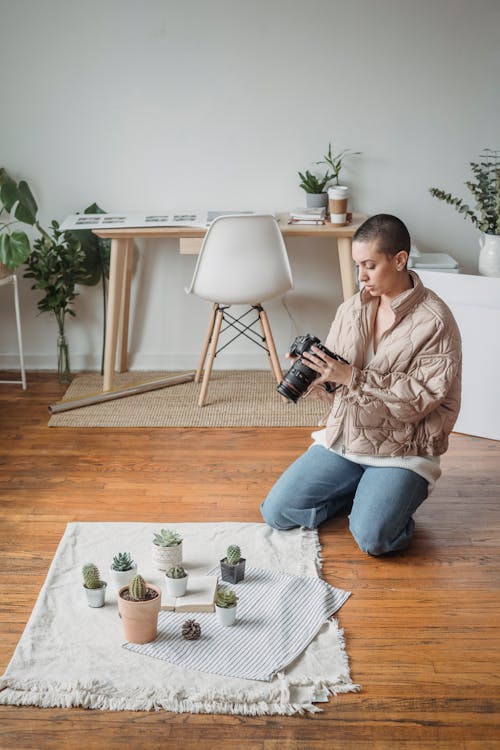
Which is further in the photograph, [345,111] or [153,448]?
[345,111]

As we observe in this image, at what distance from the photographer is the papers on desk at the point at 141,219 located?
3874 millimetres

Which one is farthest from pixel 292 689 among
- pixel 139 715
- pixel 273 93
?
pixel 273 93

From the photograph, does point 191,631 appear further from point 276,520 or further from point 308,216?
point 308,216

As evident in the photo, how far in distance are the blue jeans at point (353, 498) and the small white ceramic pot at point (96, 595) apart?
24.4 inches

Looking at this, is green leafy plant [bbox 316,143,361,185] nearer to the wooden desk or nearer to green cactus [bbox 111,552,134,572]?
the wooden desk

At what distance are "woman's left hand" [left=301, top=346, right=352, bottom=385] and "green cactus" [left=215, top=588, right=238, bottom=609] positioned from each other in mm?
641

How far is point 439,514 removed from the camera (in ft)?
9.62

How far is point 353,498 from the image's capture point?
2939 mm

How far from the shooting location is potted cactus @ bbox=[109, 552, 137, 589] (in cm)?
247

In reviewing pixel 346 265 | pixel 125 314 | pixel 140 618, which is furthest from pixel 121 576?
pixel 125 314

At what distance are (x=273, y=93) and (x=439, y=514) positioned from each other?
209cm

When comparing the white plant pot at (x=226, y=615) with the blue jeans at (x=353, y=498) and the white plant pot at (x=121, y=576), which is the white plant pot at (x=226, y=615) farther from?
the blue jeans at (x=353, y=498)

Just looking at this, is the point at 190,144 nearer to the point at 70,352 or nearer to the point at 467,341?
the point at 70,352

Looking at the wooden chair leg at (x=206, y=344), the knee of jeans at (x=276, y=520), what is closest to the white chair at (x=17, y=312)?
the wooden chair leg at (x=206, y=344)
